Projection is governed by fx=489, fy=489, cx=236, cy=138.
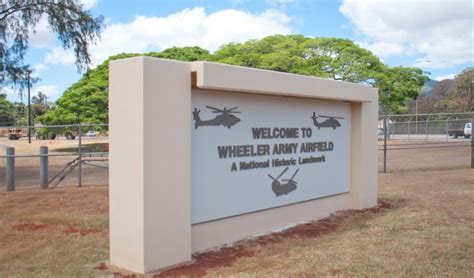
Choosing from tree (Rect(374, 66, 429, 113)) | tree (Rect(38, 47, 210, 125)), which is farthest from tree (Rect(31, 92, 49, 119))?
tree (Rect(374, 66, 429, 113))

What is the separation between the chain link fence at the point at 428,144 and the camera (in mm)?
18781

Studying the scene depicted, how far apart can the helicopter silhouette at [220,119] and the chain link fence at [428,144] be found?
1144 centimetres

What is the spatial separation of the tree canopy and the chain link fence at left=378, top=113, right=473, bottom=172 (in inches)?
478

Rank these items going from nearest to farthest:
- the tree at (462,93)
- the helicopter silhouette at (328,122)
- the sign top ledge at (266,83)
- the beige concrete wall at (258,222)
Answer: the sign top ledge at (266,83) < the beige concrete wall at (258,222) < the helicopter silhouette at (328,122) < the tree at (462,93)

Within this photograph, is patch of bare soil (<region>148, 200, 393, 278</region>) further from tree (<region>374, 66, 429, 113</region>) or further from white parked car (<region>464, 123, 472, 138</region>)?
tree (<region>374, 66, 429, 113</region>)

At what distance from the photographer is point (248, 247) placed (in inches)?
258

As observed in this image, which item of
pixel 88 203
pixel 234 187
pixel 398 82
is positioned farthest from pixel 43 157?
pixel 398 82

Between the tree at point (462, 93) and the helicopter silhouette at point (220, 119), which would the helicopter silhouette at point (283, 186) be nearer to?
the helicopter silhouette at point (220, 119)

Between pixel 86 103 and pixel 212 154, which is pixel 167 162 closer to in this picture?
pixel 212 154

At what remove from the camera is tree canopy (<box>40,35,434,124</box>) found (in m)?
39.0

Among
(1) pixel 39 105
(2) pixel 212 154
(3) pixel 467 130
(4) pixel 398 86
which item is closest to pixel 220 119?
(2) pixel 212 154

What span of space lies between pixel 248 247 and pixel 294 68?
3293 cm

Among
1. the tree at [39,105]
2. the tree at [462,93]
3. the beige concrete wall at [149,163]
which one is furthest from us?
the tree at [39,105]

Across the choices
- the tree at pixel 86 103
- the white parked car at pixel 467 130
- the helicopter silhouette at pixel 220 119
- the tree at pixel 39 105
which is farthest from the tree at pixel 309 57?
the tree at pixel 39 105
